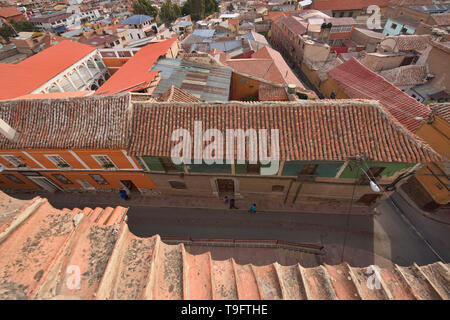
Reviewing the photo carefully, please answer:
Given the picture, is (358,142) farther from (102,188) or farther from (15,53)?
(15,53)

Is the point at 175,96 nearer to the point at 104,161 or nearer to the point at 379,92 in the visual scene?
the point at 104,161

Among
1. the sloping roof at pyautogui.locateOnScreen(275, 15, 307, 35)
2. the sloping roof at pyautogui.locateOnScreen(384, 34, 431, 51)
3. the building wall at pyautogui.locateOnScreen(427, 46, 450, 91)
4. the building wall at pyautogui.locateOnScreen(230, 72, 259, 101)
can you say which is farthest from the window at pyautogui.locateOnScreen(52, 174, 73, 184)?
the sloping roof at pyautogui.locateOnScreen(384, 34, 431, 51)

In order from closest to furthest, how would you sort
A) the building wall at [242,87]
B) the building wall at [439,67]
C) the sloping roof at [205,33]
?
the building wall at [439,67]
the building wall at [242,87]
the sloping roof at [205,33]

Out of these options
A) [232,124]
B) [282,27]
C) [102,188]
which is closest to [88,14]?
[282,27]

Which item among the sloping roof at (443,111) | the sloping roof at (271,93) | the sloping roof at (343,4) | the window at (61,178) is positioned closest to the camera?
the sloping roof at (443,111)

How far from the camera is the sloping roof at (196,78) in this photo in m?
19.2

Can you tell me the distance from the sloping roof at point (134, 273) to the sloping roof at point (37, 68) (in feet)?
74.9

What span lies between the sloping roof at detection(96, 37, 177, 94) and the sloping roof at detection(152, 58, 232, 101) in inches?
48.8

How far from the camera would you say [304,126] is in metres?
12.2

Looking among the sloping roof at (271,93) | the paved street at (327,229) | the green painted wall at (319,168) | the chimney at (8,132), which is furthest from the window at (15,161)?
the sloping roof at (271,93)

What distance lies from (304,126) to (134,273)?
37.5ft

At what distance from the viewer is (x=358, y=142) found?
11625 mm

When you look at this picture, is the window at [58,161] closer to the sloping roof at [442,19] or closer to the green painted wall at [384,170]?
the green painted wall at [384,170]
